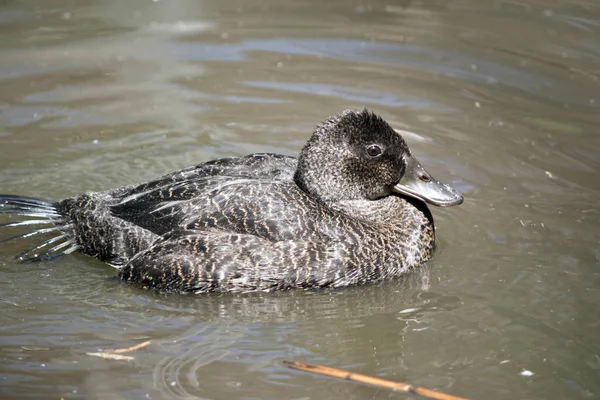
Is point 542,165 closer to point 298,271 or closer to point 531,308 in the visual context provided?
point 531,308

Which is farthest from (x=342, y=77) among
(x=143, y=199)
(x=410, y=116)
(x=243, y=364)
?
(x=243, y=364)

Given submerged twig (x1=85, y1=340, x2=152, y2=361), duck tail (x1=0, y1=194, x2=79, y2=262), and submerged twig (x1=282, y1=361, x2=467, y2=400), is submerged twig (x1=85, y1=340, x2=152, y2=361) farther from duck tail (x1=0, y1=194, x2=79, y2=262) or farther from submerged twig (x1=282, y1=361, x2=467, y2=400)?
duck tail (x1=0, y1=194, x2=79, y2=262)

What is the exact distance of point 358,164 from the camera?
7.14 metres

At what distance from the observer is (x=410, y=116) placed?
9.99 meters

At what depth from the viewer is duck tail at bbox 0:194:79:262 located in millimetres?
7266

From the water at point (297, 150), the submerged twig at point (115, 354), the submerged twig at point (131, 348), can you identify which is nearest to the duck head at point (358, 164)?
the water at point (297, 150)

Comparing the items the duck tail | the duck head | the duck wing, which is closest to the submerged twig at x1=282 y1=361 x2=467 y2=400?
the duck wing

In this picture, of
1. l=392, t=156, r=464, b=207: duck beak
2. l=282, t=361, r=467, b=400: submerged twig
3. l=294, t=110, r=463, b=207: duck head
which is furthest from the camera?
l=392, t=156, r=464, b=207: duck beak

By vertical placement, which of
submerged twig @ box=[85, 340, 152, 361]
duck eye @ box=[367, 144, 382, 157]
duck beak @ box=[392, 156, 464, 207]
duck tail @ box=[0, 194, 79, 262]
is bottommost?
submerged twig @ box=[85, 340, 152, 361]

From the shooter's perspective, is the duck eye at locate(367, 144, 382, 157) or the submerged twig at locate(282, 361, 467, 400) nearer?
the submerged twig at locate(282, 361, 467, 400)

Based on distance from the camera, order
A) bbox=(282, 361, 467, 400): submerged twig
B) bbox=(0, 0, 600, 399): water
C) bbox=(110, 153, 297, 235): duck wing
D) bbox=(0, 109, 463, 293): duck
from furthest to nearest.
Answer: bbox=(110, 153, 297, 235): duck wing < bbox=(0, 109, 463, 293): duck < bbox=(0, 0, 600, 399): water < bbox=(282, 361, 467, 400): submerged twig

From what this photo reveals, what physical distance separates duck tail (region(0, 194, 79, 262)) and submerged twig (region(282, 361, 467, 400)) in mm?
2463

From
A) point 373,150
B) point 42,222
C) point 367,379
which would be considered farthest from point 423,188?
point 42,222

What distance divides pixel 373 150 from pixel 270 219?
3.41ft
